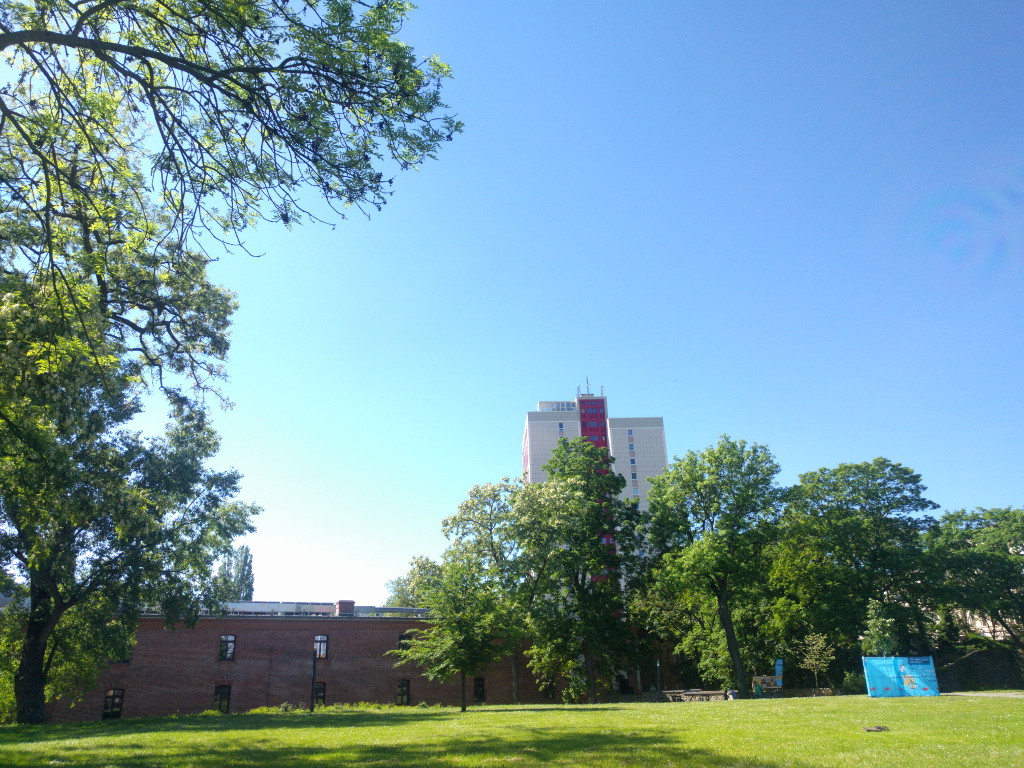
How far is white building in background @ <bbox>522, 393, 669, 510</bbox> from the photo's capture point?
106 metres

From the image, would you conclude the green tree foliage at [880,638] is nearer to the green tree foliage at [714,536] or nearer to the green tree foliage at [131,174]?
the green tree foliage at [714,536]

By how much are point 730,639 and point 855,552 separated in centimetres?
1321

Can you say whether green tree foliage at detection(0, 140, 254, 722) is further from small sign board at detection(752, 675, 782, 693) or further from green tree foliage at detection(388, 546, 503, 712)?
small sign board at detection(752, 675, 782, 693)

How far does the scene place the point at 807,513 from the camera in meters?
44.3

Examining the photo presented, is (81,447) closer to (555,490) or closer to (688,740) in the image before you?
(688,740)

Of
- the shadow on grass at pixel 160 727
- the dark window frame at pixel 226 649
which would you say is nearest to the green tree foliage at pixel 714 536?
the shadow on grass at pixel 160 727

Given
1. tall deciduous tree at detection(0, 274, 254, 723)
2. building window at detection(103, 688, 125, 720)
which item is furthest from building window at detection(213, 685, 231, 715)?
tall deciduous tree at detection(0, 274, 254, 723)

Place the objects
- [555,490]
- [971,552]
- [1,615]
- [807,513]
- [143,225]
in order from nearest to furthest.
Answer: [143,225], [1,615], [555,490], [971,552], [807,513]

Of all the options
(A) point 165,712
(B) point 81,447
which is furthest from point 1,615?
(B) point 81,447

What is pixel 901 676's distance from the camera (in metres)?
25.5

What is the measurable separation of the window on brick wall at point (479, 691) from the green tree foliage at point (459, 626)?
58.2 feet

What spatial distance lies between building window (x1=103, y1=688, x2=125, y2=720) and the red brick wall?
0.26 metres

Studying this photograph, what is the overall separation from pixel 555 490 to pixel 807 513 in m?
20.3

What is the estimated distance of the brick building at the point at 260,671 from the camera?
122 ft
